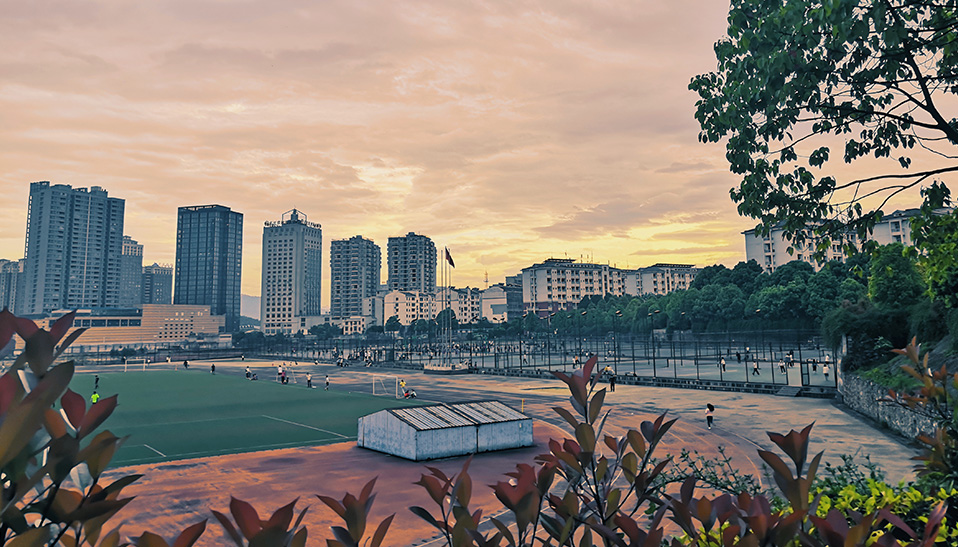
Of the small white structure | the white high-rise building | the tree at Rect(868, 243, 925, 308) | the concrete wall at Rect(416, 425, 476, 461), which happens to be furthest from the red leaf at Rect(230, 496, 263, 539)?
the white high-rise building

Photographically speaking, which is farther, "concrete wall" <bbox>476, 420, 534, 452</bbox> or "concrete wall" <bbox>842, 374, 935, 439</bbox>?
"concrete wall" <bbox>476, 420, 534, 452</bbox>

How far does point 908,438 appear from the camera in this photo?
90.6 ft

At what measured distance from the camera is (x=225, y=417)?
4272 centimetres

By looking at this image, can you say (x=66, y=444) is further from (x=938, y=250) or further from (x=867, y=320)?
(x=867, y=320)

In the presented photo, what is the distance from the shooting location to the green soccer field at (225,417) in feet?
106

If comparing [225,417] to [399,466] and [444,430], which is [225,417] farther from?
[444,430]

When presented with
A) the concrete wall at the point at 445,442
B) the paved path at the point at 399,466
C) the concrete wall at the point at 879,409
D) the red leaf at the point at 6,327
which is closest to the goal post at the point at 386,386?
the paved path at the point at 399,466

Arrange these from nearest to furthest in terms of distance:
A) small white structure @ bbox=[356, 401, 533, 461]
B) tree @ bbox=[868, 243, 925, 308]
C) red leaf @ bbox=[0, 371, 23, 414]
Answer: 1. red leaf @ bbox=[0, 371, 23, 414]
2. small white structure @ bbox=[356, 401, 533, 461]
3. tree @ bbox=[868, 243, 925, 308]

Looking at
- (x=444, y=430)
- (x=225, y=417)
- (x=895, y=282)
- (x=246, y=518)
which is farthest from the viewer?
(x=895, y=282)

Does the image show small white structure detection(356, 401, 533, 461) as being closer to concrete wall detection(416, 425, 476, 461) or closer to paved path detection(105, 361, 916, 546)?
concrete wall detection(416, 425, 476, 461)

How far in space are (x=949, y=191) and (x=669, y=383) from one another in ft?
146

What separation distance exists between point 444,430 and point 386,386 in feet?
117

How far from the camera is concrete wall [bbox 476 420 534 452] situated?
29.0 meters

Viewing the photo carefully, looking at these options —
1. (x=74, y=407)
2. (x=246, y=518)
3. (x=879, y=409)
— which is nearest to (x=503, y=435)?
(x=879, y=409)
